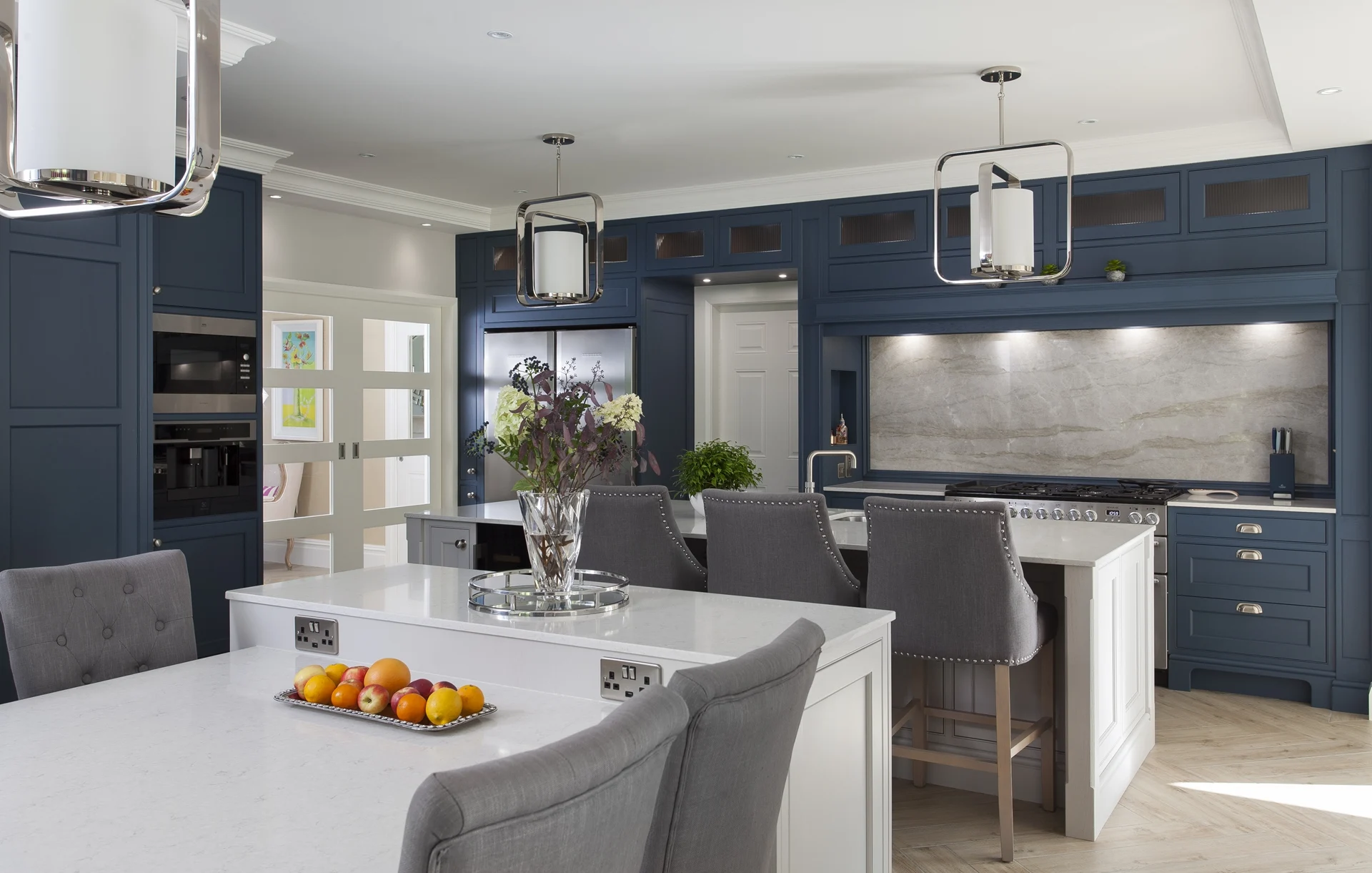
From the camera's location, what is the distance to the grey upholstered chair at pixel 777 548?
319 centimetres

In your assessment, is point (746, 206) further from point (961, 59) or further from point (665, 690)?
point (665, 690)

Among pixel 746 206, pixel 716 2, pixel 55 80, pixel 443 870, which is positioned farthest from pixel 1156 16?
pixel 443 870

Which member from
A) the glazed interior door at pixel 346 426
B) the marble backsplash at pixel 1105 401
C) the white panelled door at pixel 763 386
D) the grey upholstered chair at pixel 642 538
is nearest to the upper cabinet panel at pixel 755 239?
the white panelled door at pixel 763 386

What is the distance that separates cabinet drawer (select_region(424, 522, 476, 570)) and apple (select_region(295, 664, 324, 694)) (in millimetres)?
2436

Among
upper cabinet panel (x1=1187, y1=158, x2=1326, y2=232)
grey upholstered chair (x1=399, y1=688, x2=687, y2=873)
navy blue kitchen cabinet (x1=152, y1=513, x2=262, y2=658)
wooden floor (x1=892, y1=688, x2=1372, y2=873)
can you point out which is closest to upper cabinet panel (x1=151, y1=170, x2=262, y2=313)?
navy blue kitchen cabinet (x1=152, y1=513, x2=262, y2=658)

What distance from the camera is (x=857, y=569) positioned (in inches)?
147

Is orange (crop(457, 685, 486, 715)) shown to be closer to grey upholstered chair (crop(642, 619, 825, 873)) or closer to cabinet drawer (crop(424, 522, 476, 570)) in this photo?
grey upholstered chair (crop(642, 619, 825, 873))

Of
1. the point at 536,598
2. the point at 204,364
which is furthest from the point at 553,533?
the point at 204,364

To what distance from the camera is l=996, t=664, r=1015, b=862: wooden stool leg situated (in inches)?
119

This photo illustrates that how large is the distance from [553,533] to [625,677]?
0.51m

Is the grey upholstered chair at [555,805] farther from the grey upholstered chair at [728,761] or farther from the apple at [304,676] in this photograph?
the apple at [304,676]

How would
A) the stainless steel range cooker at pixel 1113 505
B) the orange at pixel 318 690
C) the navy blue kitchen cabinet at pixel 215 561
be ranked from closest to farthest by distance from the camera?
1. the orange at pixel 318 690
2. the navy blue kitchen cabinet at pixel 215 561
3. the stainless steel range cooker at pixel 1113 505

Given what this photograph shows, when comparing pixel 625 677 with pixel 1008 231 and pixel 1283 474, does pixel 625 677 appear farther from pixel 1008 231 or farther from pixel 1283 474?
pixel 1283 474

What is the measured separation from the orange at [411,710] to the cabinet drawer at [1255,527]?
160 inches
